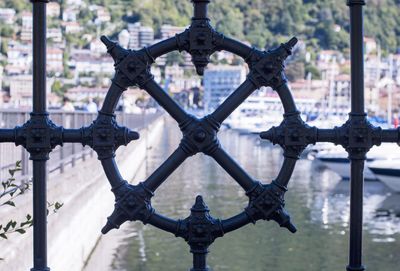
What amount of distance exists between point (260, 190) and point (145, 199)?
34cm

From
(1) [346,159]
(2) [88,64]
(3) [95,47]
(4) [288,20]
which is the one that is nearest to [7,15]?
(2) [88,64]

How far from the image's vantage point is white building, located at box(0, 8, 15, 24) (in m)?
122

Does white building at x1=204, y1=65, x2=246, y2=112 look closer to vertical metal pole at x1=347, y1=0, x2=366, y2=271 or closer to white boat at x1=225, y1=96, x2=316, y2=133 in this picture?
white boat at x1=225, y1=96, x2=316, y2=133

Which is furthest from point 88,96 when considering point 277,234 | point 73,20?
point 277,234

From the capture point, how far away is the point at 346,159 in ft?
96.4

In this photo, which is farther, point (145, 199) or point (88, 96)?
point (88, 96)

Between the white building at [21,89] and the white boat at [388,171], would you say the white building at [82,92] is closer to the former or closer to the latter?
the white building at [21,89]

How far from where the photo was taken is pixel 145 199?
243cm

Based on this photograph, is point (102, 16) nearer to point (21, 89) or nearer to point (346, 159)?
point (21, 89)

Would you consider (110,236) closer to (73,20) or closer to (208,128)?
(208,128)

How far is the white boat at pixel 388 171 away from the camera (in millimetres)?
24906

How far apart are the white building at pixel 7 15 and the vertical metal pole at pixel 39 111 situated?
398 feet

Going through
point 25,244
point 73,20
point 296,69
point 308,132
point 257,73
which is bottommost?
point 25,244

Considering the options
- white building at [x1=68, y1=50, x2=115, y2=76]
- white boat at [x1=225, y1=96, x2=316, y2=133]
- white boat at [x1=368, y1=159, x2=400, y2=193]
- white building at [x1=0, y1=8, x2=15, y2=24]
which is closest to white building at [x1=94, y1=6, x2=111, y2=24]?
white building at [x1=68, y1=50, x2=115, y2=76]
